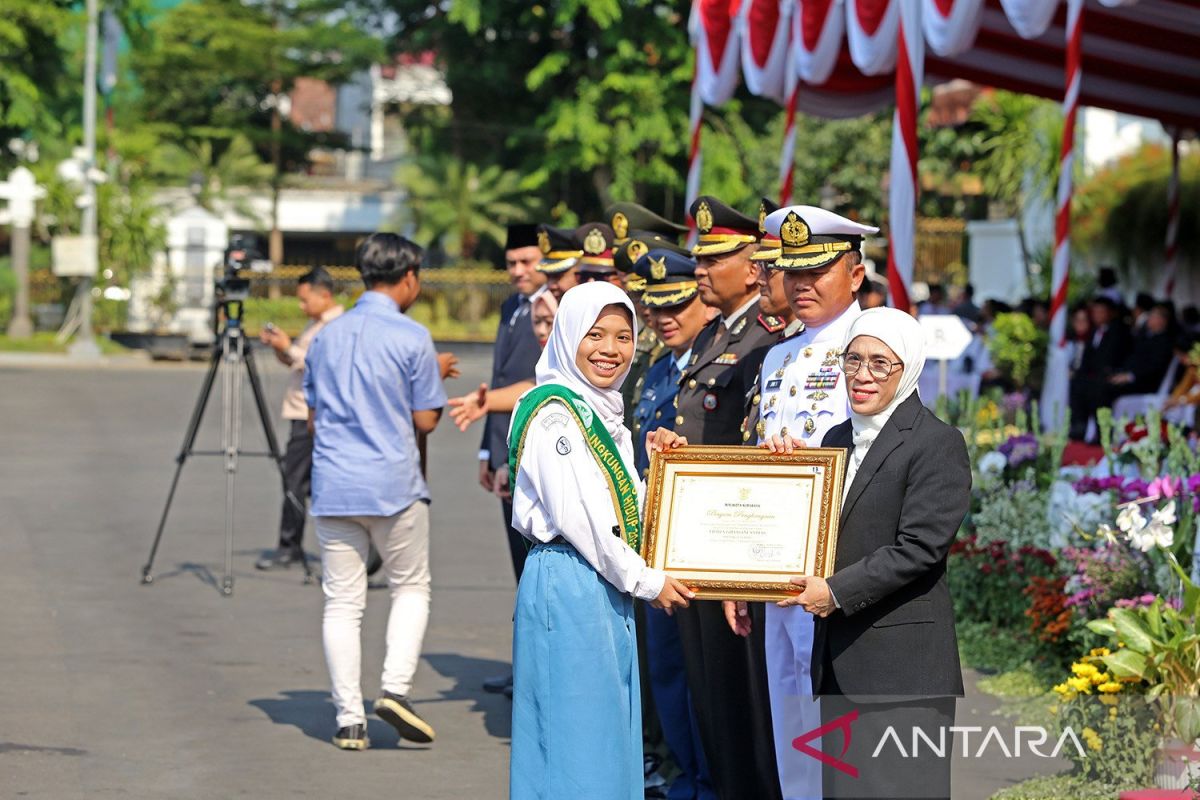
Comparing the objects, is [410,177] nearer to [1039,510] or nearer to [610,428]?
[1039,510]

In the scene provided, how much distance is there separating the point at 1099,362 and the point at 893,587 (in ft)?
46.2

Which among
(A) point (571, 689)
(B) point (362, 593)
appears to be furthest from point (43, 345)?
(A) point (571, 689)

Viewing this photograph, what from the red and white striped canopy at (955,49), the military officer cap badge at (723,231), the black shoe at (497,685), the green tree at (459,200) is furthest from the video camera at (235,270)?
the green tree at (459,200)

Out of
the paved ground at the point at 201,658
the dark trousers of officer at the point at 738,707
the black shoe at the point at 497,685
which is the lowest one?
the paved ground at the point at 201,658

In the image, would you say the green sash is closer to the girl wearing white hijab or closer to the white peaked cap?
the girl wearing white hijab

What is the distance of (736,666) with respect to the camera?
605 cm

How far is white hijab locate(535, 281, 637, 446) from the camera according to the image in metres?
4.94

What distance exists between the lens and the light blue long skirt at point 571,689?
483 centimetres

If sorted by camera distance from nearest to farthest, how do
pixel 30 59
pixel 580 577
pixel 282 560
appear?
pixel 580 577
pixel 282 560
pixel 30 59

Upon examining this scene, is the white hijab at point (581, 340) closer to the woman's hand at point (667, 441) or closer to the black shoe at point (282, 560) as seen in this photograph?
the woman's hand at point (667, 441)

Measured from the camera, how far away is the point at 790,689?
5.66 m

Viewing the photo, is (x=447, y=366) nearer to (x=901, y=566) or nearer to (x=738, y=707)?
(x=738, y=707)

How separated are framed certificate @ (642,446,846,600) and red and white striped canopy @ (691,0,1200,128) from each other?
19.2 feet

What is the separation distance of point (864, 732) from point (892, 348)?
994mm
